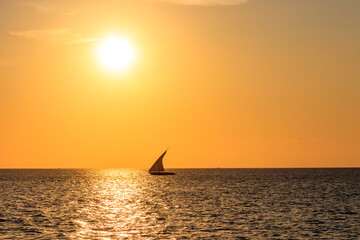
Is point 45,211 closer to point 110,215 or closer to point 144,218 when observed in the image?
point 110,215

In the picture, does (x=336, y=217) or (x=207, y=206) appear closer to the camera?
(x=336, y=217)

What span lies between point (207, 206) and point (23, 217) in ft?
104

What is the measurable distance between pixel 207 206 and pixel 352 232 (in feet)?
110

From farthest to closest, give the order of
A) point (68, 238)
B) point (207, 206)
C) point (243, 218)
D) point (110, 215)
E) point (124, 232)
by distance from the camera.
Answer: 1. point (207, 206)
2. point (110, 215)
3. point (243, 218)
4. point (124, 232)
5. point (68, 238)

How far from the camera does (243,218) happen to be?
67188 mm

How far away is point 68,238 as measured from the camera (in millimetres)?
49688

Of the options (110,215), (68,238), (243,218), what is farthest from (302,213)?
(68,238)

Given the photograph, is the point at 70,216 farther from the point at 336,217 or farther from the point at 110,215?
the point at 336,217

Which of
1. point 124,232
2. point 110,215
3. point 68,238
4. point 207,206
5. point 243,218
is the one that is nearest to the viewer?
point 68,238

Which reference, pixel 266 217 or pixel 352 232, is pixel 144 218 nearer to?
pixel 266 217

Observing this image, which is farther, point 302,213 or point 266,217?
point 302,213

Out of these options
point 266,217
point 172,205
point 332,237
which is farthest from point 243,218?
point 172,205

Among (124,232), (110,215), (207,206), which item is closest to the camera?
(124,232)

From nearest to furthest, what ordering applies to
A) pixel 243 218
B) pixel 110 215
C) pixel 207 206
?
pixel 243 218, pixel 110 215, pixel 207 206
